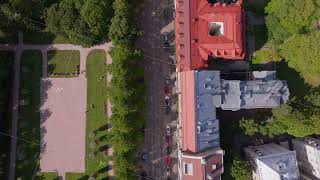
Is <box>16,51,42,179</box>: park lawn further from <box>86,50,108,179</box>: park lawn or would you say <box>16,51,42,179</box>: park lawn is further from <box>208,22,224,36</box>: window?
<box>208,22,224,36</box>: window

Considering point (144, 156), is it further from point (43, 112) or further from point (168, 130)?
point (43, 112)

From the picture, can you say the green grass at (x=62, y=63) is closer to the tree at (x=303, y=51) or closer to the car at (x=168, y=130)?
the car at (x=168, y=130)

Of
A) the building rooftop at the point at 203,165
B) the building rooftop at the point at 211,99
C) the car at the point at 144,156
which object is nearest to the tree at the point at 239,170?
the building rooftop at the point at 203,165

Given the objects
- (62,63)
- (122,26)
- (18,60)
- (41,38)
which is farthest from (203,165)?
(18,60)

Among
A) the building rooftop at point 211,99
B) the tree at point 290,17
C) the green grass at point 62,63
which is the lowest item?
the building rooftop at point 211,99

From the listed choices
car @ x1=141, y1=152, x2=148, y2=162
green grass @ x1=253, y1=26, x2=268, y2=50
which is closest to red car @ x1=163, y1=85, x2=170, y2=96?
car @ x1=141, y1=152, x2=148, y2=162
